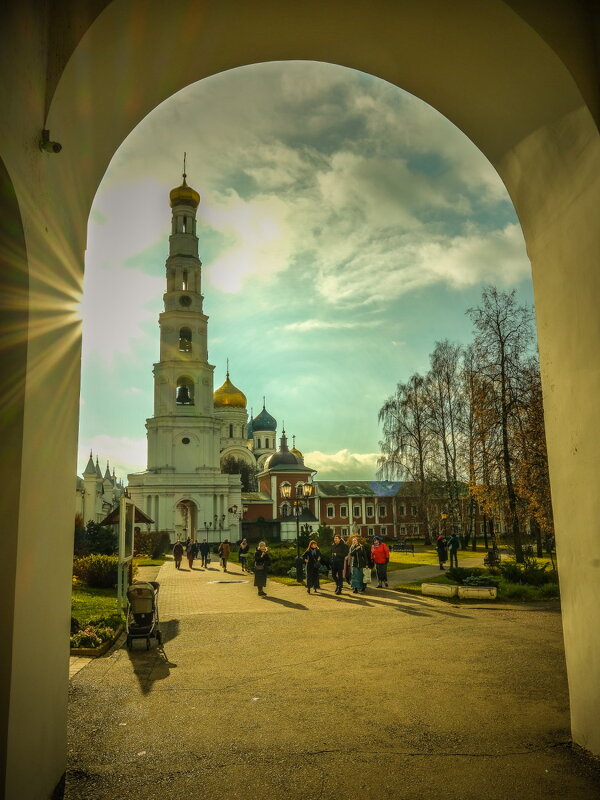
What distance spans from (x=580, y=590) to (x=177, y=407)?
51.0m

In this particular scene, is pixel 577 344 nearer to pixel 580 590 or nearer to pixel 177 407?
pixel 580 590

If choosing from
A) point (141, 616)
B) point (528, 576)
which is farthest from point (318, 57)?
point (528, 576)

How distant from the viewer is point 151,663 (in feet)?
26.3

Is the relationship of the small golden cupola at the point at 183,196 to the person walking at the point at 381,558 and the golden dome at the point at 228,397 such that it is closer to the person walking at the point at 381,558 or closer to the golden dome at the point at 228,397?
the golden dome at the point at 228,397

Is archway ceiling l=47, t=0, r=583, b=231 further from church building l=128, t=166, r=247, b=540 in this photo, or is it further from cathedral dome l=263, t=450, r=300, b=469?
cathedral dome l=263, t=450, r=300, b=469

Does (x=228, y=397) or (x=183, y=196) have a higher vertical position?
(x=183, y=196)

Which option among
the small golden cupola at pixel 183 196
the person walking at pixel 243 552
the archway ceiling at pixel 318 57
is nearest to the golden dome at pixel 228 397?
the small golden cupola at pixel 183 196

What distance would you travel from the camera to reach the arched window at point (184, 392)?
176 ft

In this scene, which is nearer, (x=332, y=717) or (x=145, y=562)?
(x=332, y=717)

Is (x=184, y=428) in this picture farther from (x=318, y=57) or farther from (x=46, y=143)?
(x=46, y=143)

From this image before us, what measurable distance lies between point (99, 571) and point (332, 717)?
15.2 m

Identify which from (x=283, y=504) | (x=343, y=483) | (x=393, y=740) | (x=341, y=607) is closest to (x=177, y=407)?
(x=283, y=504)

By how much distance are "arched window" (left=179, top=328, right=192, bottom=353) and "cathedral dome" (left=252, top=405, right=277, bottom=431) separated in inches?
1623

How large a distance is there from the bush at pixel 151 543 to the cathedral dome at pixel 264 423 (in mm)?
46868
